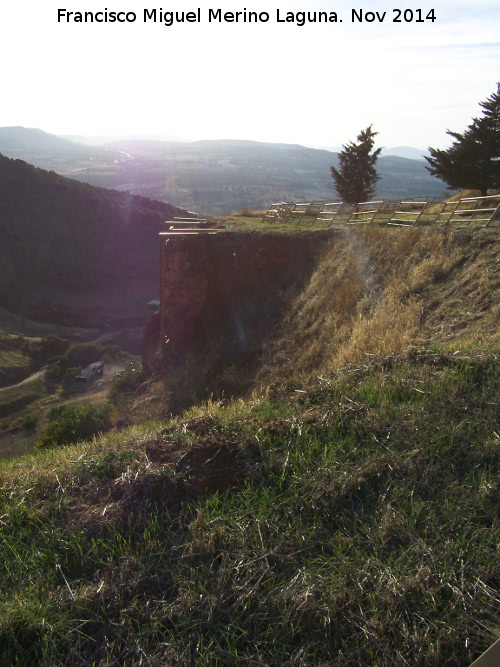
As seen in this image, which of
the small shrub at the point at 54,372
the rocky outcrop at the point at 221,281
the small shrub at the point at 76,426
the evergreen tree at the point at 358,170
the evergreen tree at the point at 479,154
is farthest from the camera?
the small shrub at the point at 54,372

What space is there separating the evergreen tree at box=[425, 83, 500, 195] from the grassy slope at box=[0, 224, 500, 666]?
16183mm

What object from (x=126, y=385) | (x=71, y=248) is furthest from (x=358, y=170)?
(x=71, y=248)

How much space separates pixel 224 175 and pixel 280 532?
118 meters

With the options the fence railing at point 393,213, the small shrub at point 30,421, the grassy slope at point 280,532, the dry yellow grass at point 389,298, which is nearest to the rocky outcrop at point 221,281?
the dry yellow grass at point 389,298

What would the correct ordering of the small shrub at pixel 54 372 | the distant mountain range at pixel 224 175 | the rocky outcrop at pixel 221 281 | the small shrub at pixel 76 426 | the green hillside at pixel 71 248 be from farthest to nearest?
1. the distant mountain range at pixel 224 175
2. the green hillside at pixel 71 248
3. the small shrub at pixel 54 372
4. the small shrub at pixel 76 426
5. the rocky outcrop at pixel 221 281

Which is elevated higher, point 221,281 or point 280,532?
point 221,281

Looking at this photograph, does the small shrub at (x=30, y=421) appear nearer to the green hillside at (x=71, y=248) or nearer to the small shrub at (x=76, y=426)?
the small shrub at (x=76, y=426)

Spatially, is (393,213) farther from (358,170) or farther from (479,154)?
(358,170)

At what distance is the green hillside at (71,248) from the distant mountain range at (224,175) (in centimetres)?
1252

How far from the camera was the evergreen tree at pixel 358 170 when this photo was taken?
78.6ft

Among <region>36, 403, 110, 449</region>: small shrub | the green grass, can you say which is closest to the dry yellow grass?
the green grass

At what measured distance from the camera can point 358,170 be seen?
79.3 ft

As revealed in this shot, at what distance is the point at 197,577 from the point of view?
2.49 meters

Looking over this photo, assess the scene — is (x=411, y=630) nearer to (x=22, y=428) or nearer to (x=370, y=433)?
(x=370, y=433)
